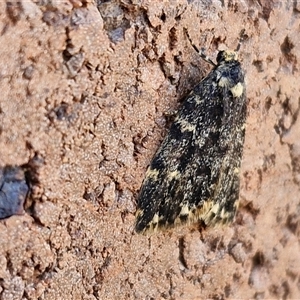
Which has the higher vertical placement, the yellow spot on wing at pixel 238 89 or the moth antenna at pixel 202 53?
the moth antenna at pixel 202 53

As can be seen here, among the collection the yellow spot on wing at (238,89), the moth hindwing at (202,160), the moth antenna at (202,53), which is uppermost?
the moth antenna at (202,53)

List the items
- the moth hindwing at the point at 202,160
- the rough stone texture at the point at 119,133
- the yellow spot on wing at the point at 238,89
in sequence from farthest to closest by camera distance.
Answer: the yellow spot on wing at the point at 238,89, the moth hindwing at the point at 202,160, the rough stone texture at the point at 119,133

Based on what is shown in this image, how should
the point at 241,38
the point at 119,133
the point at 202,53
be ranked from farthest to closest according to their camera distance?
→ 1. the point at 241,38
2. the point at 202,53
3. the point at 119,133

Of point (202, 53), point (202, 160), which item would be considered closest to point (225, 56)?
point (202, 53)

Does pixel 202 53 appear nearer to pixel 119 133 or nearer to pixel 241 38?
pixel 241 38

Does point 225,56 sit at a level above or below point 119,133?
above

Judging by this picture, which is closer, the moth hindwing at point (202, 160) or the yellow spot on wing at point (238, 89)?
the moth hindwing at point (202, 160)
